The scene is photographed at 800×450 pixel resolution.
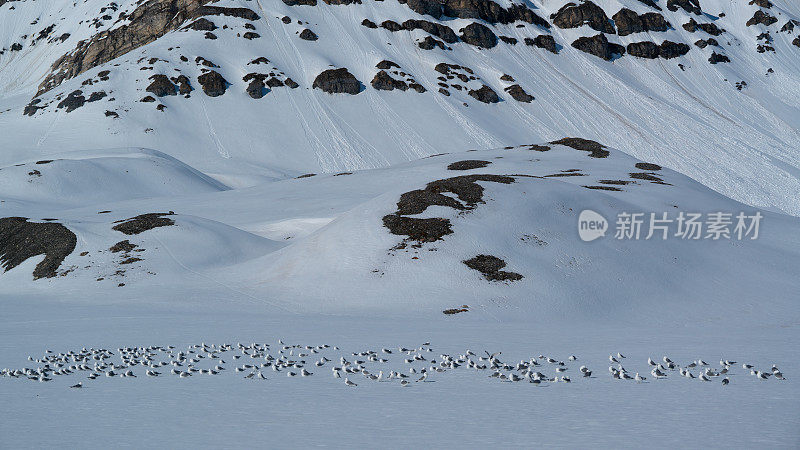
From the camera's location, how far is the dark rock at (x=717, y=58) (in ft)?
511

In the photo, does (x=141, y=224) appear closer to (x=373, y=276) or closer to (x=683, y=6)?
(x=373, y=276)

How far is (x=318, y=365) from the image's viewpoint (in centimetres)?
1645

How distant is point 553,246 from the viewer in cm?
3456

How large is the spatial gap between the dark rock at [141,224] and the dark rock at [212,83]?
7647 cm

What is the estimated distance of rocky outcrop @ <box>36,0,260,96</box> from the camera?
151 m

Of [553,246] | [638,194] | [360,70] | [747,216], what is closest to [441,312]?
[553,246]

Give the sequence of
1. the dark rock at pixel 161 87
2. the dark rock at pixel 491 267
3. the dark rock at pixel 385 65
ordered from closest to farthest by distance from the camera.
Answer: the dark rock at pixel 491 267 < the dark rock at pixel 161 87 < the dark rock at pixel 385 65

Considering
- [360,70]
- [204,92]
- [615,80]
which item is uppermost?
[615,80]

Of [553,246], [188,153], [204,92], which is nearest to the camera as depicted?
[553,246]

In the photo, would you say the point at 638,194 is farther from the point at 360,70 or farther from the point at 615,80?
the point at 615,80

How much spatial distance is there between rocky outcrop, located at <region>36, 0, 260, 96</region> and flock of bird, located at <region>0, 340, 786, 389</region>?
148 metres

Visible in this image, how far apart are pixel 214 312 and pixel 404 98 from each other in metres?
98.4

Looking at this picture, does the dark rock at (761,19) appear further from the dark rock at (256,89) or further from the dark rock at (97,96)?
the dark rock at (97,96)

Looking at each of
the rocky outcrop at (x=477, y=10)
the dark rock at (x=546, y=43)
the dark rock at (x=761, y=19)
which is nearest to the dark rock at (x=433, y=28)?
the rocky outcrop at (x=477, y=10)
